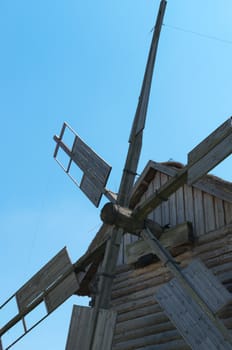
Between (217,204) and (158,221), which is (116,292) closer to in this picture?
(158,221)

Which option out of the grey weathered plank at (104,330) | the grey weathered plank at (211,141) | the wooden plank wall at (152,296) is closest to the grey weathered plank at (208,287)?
the wooden plank wall at (152,296)

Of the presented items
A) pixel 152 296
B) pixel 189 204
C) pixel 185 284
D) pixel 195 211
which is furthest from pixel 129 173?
pixel 185 284

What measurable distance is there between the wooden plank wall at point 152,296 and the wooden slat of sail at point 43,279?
98cm

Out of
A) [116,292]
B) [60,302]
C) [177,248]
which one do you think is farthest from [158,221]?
[60,302]

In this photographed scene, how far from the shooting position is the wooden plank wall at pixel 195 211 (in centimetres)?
795

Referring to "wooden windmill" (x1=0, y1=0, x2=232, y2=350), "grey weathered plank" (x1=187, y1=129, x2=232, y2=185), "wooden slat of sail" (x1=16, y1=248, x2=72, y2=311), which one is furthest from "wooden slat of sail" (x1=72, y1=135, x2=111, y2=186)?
"grey weathered plank" (x1=187, y1=129, x2=232, y2=185)

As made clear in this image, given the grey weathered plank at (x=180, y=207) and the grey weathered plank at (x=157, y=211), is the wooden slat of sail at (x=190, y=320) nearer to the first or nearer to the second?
the grey weathered plank at (x=180, y=207)

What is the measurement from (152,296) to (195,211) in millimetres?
1444

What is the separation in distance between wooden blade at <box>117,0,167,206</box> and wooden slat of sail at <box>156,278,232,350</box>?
1.94 metres

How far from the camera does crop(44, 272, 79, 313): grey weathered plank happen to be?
8.85m

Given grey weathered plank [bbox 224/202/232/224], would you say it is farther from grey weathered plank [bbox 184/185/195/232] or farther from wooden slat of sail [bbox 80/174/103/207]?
wooden slat of sail [bbox 80/174/103/207]

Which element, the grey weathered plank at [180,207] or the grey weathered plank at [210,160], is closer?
the grey weathered plank at [210,160]

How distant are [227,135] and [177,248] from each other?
8.00 ft

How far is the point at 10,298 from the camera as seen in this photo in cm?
988
